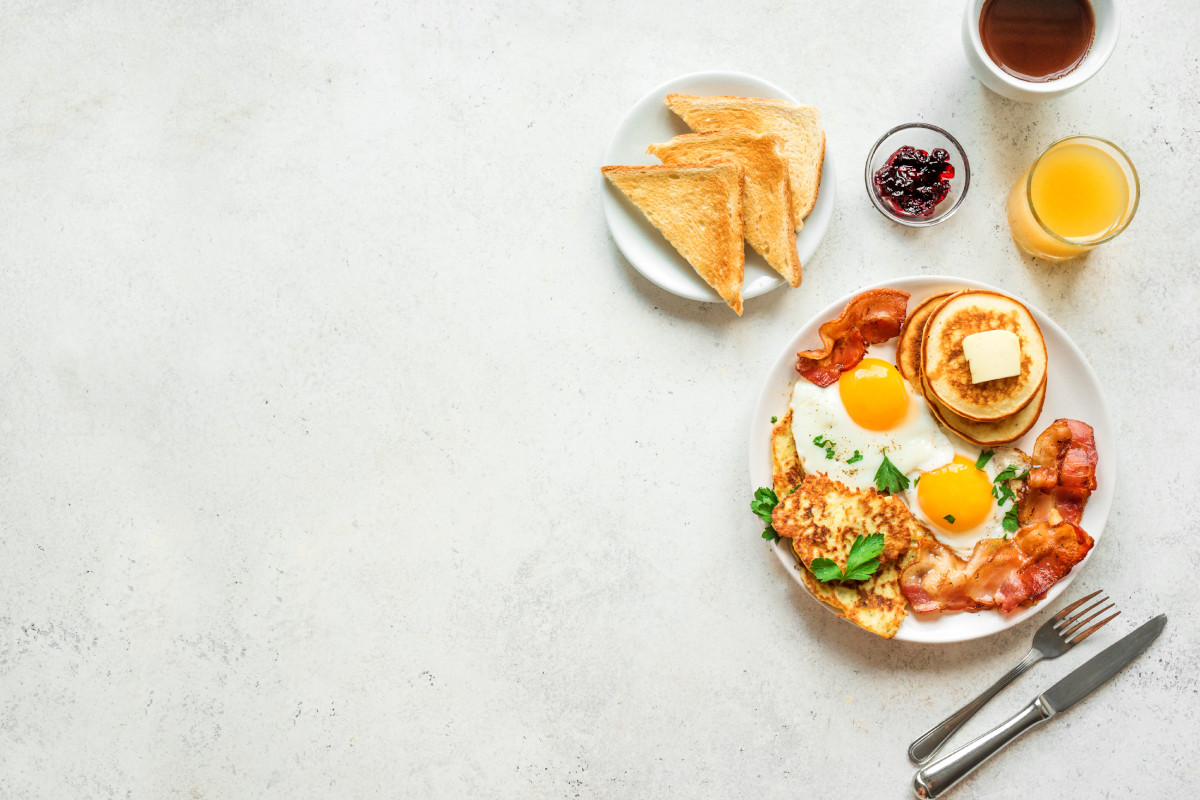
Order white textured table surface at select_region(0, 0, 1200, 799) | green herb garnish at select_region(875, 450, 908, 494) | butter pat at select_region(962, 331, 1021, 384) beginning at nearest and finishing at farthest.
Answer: butter pat at select_region(962, 331, 1021, 384), green herb garnish at select_region(875, 450, 908, 494), white textured table surface at select_region(0, 0, 1200, 799)

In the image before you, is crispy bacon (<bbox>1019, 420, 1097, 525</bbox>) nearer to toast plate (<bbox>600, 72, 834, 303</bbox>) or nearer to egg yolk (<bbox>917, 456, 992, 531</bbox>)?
egg yolk (<bbox>917, 456, 992, 531</bbox>)

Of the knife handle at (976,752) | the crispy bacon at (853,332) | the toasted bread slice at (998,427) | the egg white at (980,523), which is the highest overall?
the crispy bacon at (853,332)

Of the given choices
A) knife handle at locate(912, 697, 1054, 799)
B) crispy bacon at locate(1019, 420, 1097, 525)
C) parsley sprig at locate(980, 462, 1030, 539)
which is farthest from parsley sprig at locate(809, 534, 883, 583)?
knife handle at locate(912, 697, 1054, 799)

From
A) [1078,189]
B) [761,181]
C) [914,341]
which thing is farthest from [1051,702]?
[761,181]

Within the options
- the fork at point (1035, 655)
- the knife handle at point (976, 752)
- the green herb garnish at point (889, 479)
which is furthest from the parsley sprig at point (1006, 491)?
the knife handle at point (976, 752)

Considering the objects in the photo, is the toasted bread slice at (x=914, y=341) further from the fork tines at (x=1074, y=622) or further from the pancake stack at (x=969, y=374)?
the fork tines at (x=1074, y=622)
